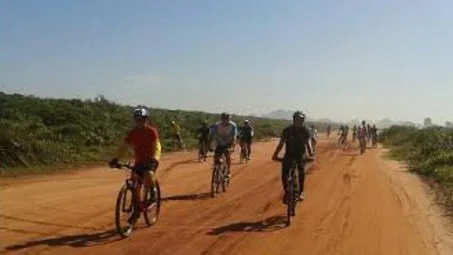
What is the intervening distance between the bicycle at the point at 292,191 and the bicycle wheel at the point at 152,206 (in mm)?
2591

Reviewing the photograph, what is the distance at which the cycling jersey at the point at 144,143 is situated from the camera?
1205cm

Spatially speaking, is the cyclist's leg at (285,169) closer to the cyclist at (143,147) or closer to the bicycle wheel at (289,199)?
the bicycle wheel at (289,199)

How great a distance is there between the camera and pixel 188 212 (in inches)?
579

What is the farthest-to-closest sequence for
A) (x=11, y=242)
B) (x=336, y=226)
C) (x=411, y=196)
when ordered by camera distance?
(x=411, y=196) → (x=336, y=226) → (x=11, y=242)

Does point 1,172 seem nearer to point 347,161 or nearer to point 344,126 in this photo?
point 347,161

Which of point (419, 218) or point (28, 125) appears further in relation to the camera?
point (28, 125)

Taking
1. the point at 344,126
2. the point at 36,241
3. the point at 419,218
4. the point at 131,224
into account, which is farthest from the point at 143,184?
the point at 344,126

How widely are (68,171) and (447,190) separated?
12.2 meters

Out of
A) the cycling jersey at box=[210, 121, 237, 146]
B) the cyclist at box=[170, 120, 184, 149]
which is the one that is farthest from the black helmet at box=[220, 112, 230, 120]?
the cyclist at box=[170, 120, 184, 149]

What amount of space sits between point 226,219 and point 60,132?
18613mm

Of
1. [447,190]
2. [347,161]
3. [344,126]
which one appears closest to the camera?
[447,190]

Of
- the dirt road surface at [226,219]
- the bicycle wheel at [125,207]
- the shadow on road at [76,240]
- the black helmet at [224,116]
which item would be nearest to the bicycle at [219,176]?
the dirt road surface at [226,219]

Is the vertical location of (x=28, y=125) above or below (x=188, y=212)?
above

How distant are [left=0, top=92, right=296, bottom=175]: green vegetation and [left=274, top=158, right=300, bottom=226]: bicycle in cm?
1047
